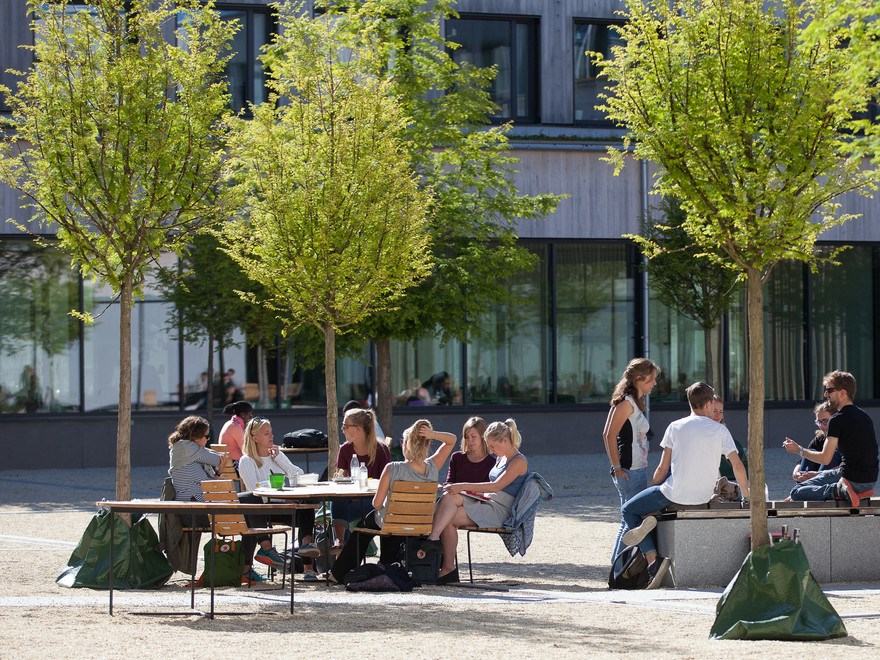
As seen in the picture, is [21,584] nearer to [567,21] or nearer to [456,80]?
[456,80]

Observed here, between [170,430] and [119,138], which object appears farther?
[170,430]

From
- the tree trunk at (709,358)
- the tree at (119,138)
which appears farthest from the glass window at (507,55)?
the tree at (119,138)

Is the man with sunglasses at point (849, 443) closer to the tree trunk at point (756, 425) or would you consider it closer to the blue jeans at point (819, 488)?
the blue jeans at point (819, 488)

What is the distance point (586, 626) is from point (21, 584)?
4834mm

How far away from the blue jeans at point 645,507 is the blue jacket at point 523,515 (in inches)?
27.7

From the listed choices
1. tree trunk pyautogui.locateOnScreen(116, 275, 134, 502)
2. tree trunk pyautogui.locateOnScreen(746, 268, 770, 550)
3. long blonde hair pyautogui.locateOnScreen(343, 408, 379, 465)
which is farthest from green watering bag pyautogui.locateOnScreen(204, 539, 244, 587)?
tree trunk pyautogui.locateOnScreen(746, 268, 770, 550)

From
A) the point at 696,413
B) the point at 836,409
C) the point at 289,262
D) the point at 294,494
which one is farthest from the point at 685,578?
the point at 289,262

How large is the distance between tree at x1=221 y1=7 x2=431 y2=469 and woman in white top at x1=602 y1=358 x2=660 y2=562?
15.3 ft

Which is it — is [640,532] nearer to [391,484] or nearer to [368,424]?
[391,484]

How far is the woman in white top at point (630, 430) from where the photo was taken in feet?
40.2

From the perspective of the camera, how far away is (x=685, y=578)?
11.6 m

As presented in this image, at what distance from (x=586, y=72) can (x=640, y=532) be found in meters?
19.4

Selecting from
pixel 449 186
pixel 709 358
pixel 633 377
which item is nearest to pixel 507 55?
pixel 709 358

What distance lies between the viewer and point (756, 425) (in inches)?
399
